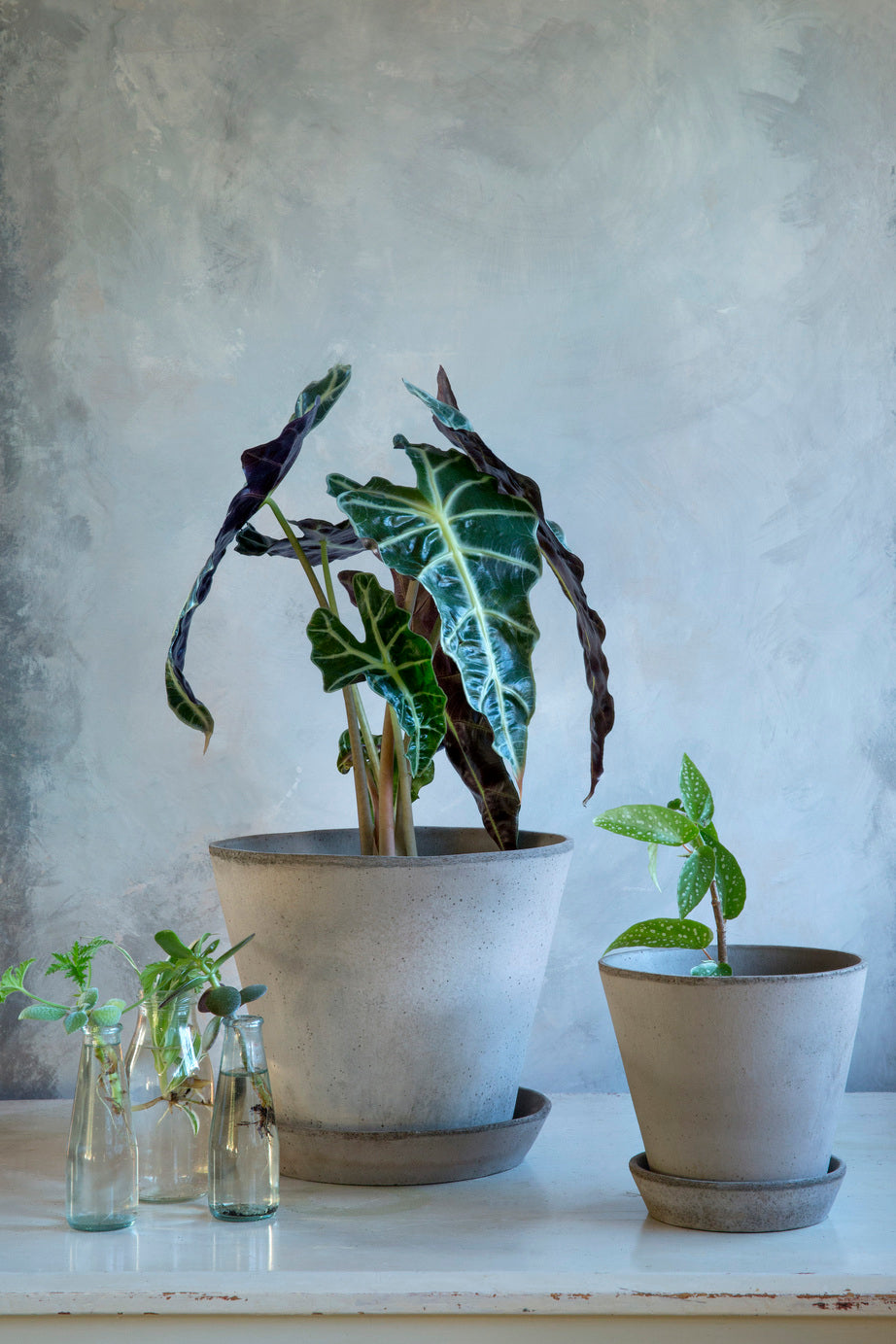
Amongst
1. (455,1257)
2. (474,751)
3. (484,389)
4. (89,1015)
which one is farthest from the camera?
(484,389)

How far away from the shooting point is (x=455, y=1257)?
713 mm

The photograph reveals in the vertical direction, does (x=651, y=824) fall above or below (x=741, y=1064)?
above

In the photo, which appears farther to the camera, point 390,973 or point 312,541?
point 312,541

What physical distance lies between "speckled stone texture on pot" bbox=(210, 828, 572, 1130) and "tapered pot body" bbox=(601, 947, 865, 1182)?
0.38 ft

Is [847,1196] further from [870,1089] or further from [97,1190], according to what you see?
[97,1190]

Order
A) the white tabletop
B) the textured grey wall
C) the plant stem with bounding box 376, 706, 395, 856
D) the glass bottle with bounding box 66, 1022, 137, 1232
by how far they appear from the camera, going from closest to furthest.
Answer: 1. the white tabletop
2. the glass bottle with bounding box 66, 1022, 137, 1232
3. the plant stem with bounding box 376, 706, 395, 856
4. the textured grey wall

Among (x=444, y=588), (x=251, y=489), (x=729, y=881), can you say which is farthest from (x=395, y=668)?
(x=729, y=881)

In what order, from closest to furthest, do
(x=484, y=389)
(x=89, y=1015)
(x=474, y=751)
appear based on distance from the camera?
(x=89, y=1015)
(x=474, y=751)
(x=484, y=389)

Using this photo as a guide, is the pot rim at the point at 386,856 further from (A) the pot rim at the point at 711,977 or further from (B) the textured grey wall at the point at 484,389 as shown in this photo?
(B) the textured grey wall at the point at 484,389

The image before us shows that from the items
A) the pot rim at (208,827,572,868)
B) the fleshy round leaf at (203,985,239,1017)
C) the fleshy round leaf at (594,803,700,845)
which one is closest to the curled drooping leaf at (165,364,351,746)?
the pot rim at (208,827,572,868)

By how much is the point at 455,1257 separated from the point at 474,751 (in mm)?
369

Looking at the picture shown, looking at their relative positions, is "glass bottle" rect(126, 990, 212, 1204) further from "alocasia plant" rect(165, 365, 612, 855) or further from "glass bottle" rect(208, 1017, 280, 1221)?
"alocasia plant" rect(165, 365, 612, 855)

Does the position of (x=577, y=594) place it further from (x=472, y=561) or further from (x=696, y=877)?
(x=696, y=877)

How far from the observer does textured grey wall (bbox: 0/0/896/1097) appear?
1.19 meters
